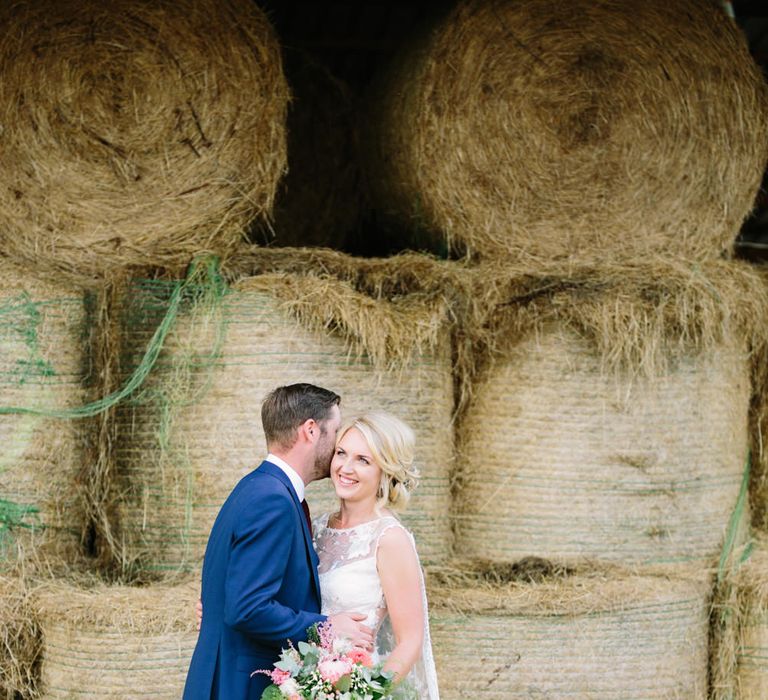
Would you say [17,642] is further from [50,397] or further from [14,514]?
[50,397]

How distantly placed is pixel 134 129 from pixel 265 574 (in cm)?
199

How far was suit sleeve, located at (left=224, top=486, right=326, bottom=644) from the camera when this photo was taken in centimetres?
266

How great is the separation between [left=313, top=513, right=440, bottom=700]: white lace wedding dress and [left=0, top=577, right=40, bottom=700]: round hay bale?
115cm

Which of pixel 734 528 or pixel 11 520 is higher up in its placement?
pixel 11 520

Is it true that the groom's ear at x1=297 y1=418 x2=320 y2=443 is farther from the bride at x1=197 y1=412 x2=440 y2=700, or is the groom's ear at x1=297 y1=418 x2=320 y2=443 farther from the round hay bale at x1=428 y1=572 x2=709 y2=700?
the round hay bale at x1=428 y1=572 x2=709 y2=700

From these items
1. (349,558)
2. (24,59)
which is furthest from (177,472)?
(24,59)

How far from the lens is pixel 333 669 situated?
255cm

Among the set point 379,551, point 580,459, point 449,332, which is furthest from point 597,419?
point 379,551

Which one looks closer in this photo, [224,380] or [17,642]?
[17,642]

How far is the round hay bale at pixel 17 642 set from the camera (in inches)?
142

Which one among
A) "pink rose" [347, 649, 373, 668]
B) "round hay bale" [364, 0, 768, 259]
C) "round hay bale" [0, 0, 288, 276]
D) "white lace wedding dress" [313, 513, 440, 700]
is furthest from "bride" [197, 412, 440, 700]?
"round hay bale" [364, 0, 768, 259]

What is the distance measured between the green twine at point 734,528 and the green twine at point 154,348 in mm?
1916

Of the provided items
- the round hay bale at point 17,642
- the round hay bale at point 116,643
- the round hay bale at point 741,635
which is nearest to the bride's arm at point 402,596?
the round hay bale at point 116,643

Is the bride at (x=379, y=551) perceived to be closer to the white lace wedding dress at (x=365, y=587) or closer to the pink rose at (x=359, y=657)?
the white lace wedding dress at (x=365, y=587)
